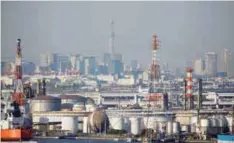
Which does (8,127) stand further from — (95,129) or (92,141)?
(95,129)

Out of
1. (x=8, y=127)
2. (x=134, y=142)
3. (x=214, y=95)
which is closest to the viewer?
(x=8, y=127)

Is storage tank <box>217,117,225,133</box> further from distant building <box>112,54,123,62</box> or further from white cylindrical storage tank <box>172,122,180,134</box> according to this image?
distant building <box>112,54,123,62</box>

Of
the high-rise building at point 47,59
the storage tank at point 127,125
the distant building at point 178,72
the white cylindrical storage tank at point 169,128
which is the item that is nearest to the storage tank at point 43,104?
the storage tank at point 127,125

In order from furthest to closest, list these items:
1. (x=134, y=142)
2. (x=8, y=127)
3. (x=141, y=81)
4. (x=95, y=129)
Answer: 1. (x=141, y=81)
2. (x=95, y=129)
3. (x=134, y=142)
4. (x=8, y=127)

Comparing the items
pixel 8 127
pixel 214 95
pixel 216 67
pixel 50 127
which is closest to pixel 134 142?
pixel 50 127

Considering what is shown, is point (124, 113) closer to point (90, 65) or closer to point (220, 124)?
point (220, 124)

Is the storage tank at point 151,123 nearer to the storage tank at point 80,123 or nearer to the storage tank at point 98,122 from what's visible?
the storage tank at point 98,122

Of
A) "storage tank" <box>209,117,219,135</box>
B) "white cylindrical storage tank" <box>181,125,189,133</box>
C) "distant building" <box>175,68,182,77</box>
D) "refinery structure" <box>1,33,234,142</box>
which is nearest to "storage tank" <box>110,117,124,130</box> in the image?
"refinery structure" <box>1,33,234,142</box>
